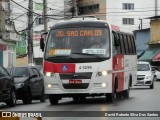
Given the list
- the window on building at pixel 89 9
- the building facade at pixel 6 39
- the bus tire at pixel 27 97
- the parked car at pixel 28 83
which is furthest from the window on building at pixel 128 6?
the bus tire at pixel 27 97

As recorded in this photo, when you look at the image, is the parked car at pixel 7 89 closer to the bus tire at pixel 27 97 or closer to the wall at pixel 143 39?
the bus tire at pixel 27 97

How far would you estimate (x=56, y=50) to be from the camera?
846 inches

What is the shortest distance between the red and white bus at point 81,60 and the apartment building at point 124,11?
7253 cm

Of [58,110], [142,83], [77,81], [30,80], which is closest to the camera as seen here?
[58,110]

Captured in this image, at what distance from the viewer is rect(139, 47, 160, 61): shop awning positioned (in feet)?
230

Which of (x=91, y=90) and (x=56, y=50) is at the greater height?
(x=56, y=50)

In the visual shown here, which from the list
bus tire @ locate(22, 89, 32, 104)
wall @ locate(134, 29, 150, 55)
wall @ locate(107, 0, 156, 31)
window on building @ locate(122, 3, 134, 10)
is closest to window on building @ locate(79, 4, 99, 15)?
wall @ locate(107, 0, 156, 31)

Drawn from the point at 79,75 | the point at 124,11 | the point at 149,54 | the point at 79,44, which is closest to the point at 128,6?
the point at 124,11

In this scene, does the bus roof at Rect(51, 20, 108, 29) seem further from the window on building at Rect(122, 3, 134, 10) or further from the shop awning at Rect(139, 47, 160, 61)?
the window on building at Rect(122, 3, 134, 10)

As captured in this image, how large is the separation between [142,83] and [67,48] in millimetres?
16947

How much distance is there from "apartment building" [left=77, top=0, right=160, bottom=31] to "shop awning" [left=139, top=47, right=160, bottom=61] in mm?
21593

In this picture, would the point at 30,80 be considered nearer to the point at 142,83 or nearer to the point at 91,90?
the point at 91,90

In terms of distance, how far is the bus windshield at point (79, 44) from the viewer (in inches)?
834

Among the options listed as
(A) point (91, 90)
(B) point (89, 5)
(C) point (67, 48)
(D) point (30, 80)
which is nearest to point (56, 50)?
(C) point (67, 48)
